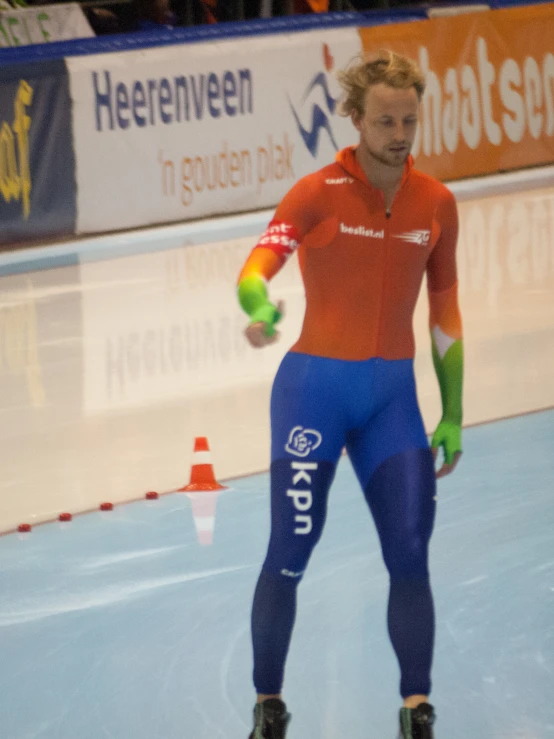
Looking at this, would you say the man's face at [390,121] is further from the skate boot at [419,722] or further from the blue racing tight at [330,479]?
the skate boot at [419,722]

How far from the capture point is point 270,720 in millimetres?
2990

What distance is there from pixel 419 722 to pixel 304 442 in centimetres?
64

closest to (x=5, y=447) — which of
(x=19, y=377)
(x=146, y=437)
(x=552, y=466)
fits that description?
(x=146, y=437)

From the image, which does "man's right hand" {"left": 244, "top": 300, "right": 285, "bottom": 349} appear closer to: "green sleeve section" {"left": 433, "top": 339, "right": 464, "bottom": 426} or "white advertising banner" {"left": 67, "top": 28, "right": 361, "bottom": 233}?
"green sleeve section" {"left": 433, "top": 339, "right": 464, "bottom": 426}

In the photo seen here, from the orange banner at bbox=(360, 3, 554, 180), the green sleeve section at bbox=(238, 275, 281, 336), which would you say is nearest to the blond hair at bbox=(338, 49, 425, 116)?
the green sleeve section at bbox=(238, 275, 281, 336)

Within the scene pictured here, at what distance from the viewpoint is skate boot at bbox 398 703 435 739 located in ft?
9.38

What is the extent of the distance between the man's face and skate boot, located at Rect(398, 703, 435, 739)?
116 centimetres

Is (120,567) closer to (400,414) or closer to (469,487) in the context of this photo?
(469,487)

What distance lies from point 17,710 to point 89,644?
0.47 metres

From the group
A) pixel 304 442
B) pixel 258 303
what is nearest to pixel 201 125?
pixel 304 442

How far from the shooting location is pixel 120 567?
4.64 meters

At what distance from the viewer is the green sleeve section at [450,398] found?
3.21m

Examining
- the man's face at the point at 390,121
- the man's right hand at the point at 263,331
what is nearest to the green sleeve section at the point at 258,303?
the man's right hand at the point at 263,331

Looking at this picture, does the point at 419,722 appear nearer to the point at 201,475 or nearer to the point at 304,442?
the point at 304,442
